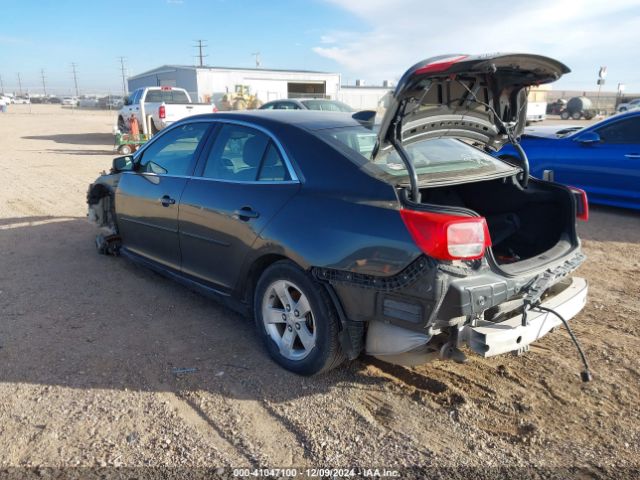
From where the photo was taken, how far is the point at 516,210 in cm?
404

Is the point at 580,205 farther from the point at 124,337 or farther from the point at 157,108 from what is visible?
the point at 157,108

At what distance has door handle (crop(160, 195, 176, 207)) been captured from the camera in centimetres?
427

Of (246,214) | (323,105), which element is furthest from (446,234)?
(323,105)

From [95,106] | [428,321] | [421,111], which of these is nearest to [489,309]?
[428,321]

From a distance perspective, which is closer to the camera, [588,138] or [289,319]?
[289,319]

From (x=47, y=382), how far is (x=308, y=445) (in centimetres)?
180

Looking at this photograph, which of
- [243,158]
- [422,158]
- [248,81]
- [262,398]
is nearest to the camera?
[262,398]

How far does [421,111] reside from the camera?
10.2ft

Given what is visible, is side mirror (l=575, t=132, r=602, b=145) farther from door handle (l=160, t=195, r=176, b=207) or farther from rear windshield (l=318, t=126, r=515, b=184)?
door handle (l=160, t=195, r=176, b=207)

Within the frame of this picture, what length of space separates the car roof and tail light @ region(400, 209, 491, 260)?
1109 millimetres

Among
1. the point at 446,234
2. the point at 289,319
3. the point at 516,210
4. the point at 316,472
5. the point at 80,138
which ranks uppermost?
the point at 80,138

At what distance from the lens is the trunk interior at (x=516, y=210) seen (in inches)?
150

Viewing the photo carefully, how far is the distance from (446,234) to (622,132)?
629 cm

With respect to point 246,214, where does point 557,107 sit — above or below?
above
